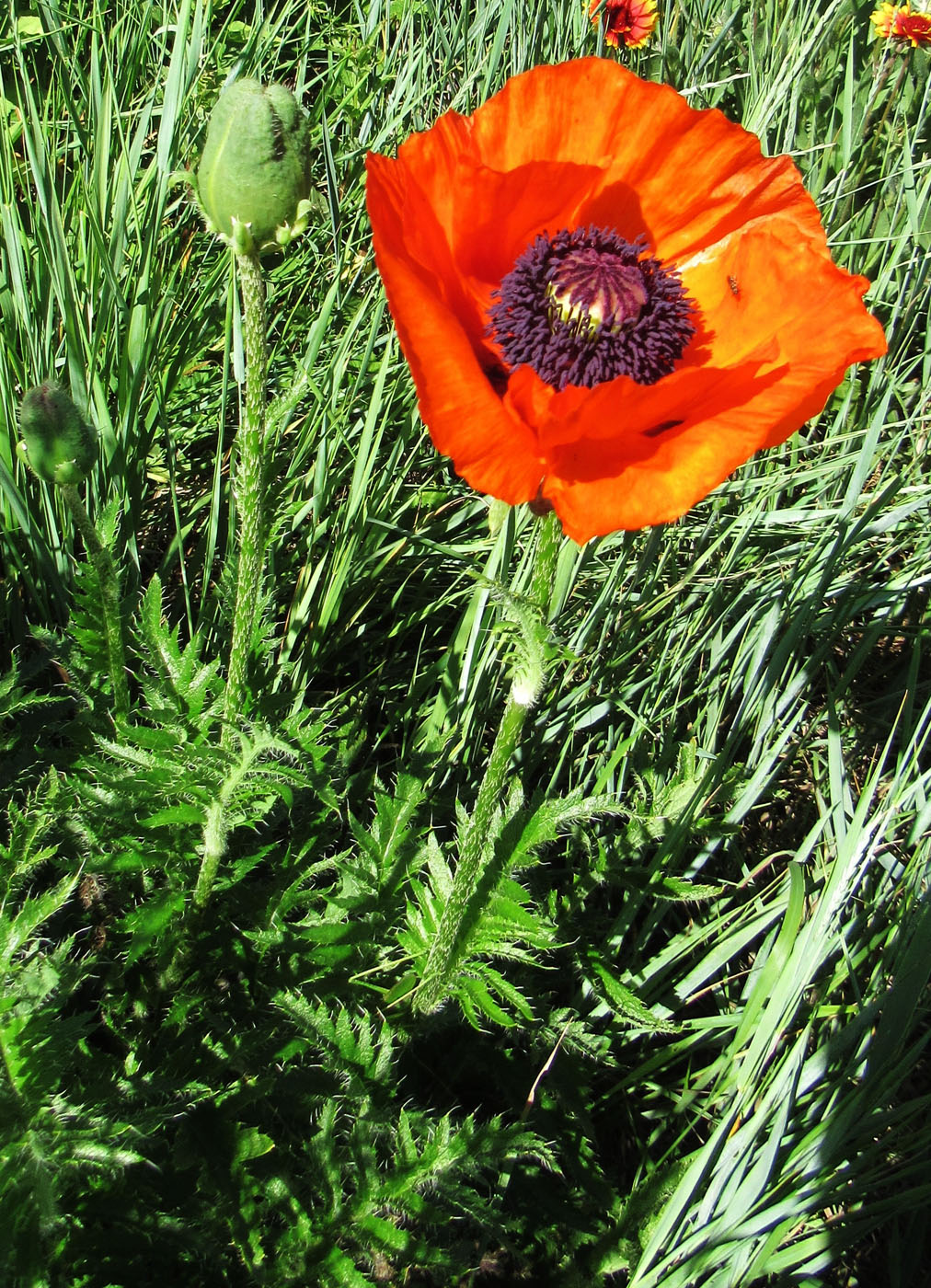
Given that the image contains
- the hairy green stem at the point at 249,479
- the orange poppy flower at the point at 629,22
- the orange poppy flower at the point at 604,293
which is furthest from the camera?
the orange poppy flower at the point at 629,22

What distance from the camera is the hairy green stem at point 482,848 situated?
1.12 metres

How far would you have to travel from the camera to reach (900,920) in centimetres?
140

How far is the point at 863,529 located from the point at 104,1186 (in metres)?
1.52

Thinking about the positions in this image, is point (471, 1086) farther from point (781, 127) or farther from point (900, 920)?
point (781, 127)

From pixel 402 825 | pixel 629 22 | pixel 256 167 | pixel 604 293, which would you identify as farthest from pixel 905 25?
pixel 402 825

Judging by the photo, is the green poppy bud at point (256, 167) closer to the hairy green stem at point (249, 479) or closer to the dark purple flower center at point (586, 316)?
the hairy green stem at point (249, 479)

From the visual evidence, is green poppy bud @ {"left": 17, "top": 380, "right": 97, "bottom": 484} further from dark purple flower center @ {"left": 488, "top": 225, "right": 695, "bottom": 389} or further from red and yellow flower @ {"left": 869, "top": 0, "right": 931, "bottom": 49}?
red and yellow flower @ {"left": 869, "top": 0, "right": 931, "bottom": 49}

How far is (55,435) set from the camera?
128 cm

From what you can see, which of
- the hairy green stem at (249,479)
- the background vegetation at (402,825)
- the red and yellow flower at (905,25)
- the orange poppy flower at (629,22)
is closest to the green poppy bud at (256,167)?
the hairy green stem at (249,479)

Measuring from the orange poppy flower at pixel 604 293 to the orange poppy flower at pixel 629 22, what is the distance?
1.29m

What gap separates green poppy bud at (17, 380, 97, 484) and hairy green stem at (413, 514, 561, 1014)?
0.61 meters

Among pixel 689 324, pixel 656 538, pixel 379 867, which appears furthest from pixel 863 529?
pixel 379 867

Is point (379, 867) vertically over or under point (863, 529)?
under

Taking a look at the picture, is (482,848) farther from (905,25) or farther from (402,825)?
(905,25)
